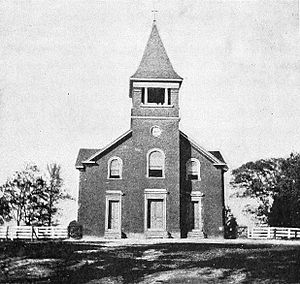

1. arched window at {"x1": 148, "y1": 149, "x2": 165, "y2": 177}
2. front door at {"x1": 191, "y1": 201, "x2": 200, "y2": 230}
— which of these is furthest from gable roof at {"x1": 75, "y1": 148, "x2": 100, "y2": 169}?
front door at {"x1": 191, "y1": 201, "x2": 200, "y2": 230}

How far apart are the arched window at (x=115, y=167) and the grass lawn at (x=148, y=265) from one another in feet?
32.5

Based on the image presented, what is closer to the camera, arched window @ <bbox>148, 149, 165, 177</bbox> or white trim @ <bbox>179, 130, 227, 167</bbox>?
arched window @ <bbox>148, 149, 165, 177</bbox>

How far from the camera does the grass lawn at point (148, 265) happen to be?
1299cm

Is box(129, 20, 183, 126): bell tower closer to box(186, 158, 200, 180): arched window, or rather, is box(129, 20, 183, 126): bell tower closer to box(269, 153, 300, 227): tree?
box(186, 158, 200, 180): arched window

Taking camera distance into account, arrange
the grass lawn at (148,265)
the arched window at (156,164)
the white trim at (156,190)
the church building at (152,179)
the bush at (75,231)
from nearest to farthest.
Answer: the grass lawn at (148,265)
the bush at (75,231)
the church building at (152,179)
the white trim at (156,190)
the arched window at (156,164)

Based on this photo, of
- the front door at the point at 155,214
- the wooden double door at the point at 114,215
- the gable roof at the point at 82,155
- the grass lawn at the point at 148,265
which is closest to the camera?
the grass lawn at the point at 148,265

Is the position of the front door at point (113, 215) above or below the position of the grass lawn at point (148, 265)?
above

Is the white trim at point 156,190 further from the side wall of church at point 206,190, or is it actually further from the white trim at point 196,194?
the white trim at point 196,194

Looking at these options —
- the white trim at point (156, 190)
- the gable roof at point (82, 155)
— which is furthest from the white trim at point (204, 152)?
the gable roof at point (82, 155)

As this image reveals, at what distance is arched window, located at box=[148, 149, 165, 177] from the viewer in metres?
27.8

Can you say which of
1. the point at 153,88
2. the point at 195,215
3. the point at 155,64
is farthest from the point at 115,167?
the point at 155,64

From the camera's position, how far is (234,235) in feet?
98.9

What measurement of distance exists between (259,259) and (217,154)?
1724 centimetres

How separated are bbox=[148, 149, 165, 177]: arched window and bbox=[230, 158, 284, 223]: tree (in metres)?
19.7
